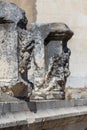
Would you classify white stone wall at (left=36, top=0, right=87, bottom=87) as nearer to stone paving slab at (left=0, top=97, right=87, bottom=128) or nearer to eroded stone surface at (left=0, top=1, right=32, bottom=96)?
stone paving slab at (left=0, top=97, right=87, bottom=128)

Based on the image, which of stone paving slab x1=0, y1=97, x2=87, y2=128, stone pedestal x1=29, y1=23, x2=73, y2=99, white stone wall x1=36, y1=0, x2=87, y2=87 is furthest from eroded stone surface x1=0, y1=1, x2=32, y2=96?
white stone wall x1=36, y1=0, x2=87, y2=87

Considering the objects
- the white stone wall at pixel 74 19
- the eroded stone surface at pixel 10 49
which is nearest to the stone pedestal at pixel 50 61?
the eroded stone surface at pixel 10 49

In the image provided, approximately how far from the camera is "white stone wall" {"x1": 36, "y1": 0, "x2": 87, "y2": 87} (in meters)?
14.8

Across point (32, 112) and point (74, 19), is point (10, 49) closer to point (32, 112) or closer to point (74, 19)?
point (32, 112)

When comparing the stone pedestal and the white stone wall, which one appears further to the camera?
the white stone wall

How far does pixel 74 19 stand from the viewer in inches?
592

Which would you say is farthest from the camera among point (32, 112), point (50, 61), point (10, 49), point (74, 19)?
point (74, 19)

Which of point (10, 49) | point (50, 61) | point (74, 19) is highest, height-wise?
point (10, 49)

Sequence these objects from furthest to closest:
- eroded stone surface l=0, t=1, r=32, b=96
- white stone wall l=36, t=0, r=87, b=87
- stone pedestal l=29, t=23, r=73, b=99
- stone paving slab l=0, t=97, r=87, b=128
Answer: white stone wall l=36, t=0, r=87, b=87, stone pedestal l=29, t=23, r=73, b=99, eroded stone surface l=0, t=1, r=32, b=96, stone paving slab l=0, t=97, r=87, b=128

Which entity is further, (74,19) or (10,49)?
(74,19)

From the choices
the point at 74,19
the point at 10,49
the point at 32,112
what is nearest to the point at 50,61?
the point at 10,49

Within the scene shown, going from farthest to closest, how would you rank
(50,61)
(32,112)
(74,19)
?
1. (74,19)
2. (50,61)
3. (32,112)

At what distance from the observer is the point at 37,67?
7230 mm

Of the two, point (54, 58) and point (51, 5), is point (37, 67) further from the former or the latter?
point (51, 5)
